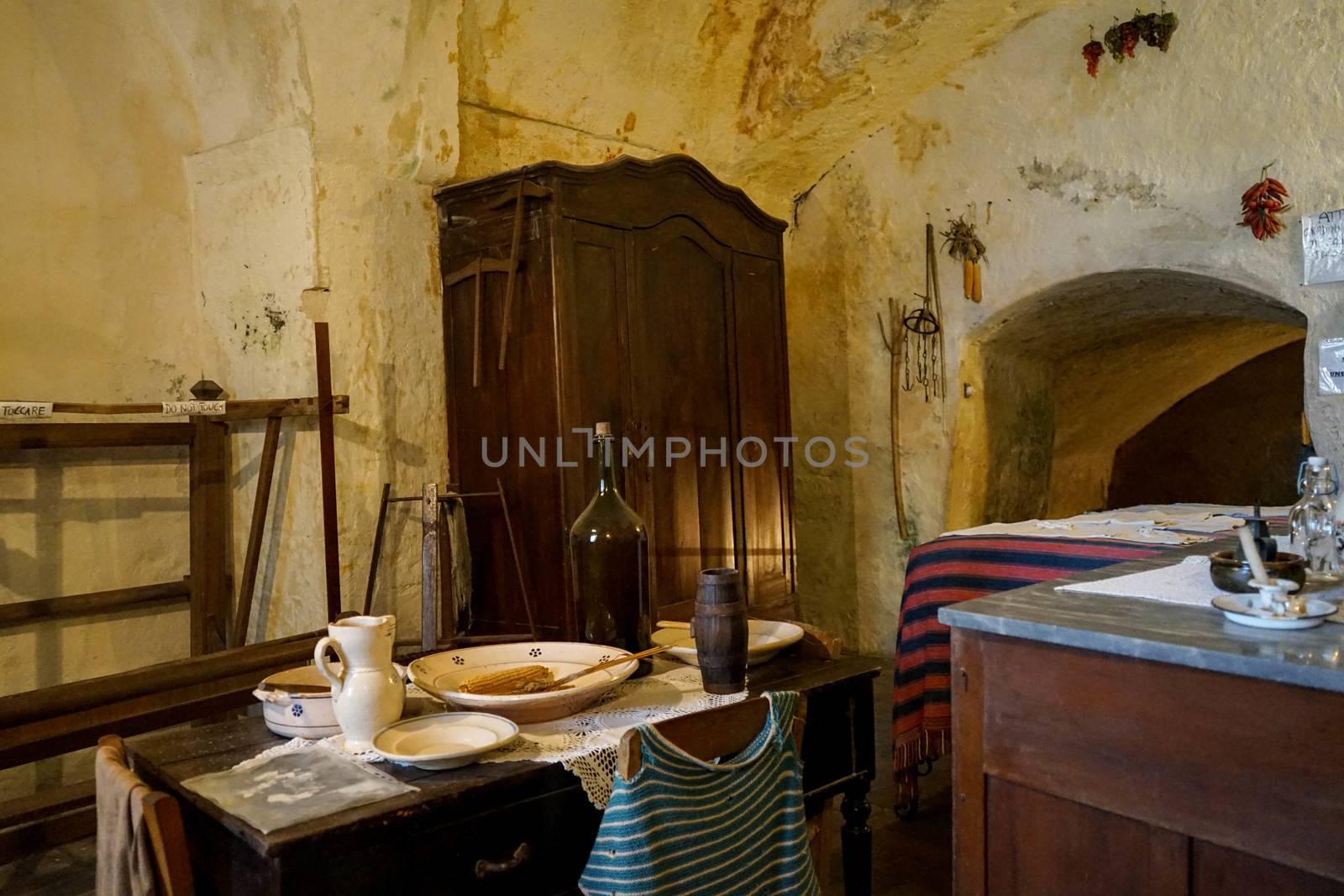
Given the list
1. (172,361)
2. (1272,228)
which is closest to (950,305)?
(1272,228)

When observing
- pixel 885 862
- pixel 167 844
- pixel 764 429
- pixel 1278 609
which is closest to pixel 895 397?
pixel 764 429

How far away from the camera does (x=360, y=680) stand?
Result: 56.5 inches

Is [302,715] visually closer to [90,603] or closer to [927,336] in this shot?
[90,603]

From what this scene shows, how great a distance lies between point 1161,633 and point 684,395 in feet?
7.71

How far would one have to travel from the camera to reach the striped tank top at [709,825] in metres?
1.27

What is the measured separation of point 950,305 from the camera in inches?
185

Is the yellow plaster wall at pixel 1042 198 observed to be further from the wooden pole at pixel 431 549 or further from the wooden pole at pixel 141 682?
the wooden pole at pixel 141 682

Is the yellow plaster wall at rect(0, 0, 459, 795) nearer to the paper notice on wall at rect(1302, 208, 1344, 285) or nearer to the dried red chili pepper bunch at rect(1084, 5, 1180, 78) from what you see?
the dried red chili pepper bunch at rect(1084, 5, 1180, 78)

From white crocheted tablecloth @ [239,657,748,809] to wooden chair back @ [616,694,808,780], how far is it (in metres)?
0.05

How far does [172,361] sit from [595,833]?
2847 millimetres

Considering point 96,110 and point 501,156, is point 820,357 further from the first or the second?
point 96,110

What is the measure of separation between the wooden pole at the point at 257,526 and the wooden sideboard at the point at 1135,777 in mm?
2413

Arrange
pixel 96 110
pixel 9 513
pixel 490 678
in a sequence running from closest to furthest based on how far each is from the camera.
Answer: pixel 490 678 < pixel 9 513 < pixel 96 110

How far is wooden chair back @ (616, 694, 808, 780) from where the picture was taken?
4.13 ft
